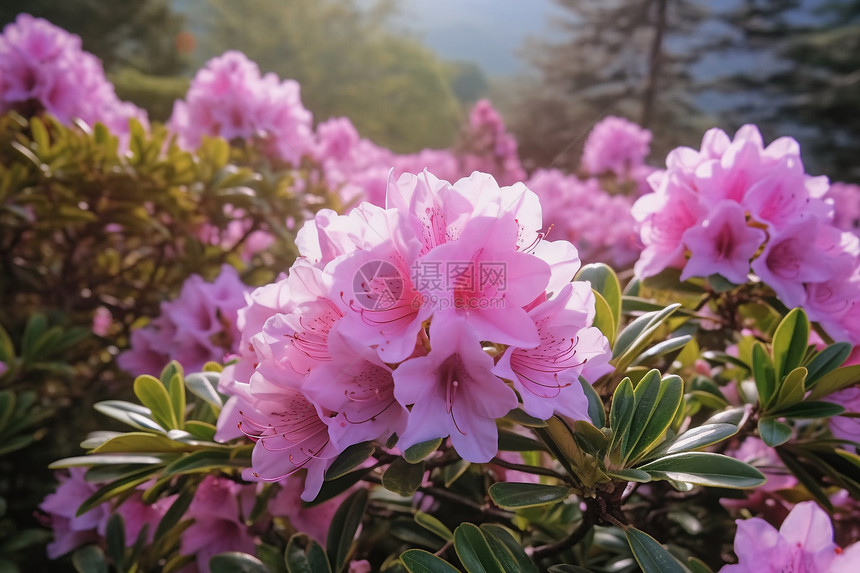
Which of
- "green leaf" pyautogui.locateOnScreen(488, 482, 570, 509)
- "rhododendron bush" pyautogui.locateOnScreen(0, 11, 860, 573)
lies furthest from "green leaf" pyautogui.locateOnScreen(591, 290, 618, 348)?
"green leaf" pyautogui.locateOnScreen(488, 482, 570, 509)

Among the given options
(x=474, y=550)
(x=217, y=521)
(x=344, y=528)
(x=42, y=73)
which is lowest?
(x=217, y=521)

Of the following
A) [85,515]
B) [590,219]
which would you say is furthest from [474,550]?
[590,219]

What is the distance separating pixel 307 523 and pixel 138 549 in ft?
0.97

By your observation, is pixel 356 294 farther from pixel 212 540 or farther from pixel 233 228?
pixel 233 228

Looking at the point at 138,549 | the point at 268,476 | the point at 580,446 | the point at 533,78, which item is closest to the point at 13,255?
the point at 138,549

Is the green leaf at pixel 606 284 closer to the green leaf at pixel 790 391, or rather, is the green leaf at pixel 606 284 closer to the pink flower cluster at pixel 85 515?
the green leaf at pixel 790 391

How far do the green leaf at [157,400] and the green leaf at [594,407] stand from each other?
0.59m

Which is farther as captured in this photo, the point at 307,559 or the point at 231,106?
the point at 231,106

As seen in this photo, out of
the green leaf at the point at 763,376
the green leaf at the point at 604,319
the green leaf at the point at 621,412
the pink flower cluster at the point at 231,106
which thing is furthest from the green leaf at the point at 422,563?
the pink flower cluster at the point at 231,106

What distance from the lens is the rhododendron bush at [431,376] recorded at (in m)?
0.59

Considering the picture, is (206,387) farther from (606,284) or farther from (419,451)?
(606,284)

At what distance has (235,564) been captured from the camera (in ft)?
2.62

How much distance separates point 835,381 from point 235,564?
88 cm

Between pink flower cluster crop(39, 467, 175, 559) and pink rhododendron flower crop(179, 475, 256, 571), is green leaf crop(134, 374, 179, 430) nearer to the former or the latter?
Result: pink rhododendron flower crop(179, 475, 256, 571)
